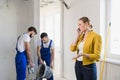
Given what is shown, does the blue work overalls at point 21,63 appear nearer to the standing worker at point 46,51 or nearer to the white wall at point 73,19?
the standing worker at point 46,51

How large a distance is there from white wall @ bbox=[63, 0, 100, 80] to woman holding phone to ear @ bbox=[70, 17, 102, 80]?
3.89 feet

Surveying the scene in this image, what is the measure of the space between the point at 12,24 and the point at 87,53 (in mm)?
2226

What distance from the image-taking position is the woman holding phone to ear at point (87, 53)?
2.66m

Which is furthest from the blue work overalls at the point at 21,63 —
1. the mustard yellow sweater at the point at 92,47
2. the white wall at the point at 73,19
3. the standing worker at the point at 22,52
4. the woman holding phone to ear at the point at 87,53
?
the mustard yellow sweater at the point at 92,47

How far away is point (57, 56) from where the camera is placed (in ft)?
21.7

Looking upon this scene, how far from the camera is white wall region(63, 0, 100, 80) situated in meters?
3.99

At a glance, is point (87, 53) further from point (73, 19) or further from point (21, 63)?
point (73, 19)

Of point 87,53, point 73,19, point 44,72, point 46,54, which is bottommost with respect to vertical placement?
point 44,72

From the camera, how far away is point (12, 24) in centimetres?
439

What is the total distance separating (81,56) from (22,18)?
7.25ft

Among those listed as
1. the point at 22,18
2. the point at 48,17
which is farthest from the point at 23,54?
Result: the point at 48,17

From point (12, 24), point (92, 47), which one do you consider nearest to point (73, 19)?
point (12, 24)

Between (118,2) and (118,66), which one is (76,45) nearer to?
(118,66)

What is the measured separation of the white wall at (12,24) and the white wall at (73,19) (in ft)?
2.87
